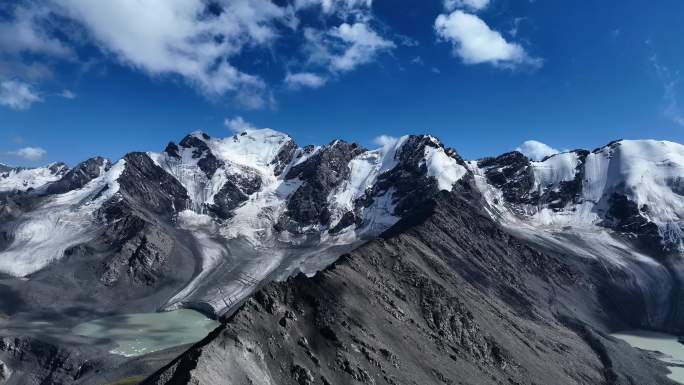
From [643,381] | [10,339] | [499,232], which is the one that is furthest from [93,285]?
[643,381]

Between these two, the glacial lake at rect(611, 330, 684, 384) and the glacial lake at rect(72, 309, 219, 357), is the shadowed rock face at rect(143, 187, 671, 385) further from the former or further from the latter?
the glacial lake at rect(72, 309, 219, 357)

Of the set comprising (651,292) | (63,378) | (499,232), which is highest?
(499,232)

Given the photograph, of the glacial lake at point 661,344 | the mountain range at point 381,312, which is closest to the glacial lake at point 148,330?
the mountain range at point 381,312

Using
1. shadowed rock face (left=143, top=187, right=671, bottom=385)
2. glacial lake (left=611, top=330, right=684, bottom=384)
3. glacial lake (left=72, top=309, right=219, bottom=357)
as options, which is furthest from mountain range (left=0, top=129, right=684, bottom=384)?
glacial lake (left=72, top=309, right=219, bottom=357)

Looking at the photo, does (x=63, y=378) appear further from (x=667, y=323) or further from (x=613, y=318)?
(x=667, y=323)

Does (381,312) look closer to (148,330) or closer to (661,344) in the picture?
(148,330)

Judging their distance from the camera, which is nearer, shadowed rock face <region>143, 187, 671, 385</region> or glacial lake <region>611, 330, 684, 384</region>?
shadowed rock face <region>143, 187, 671, 385</region>
